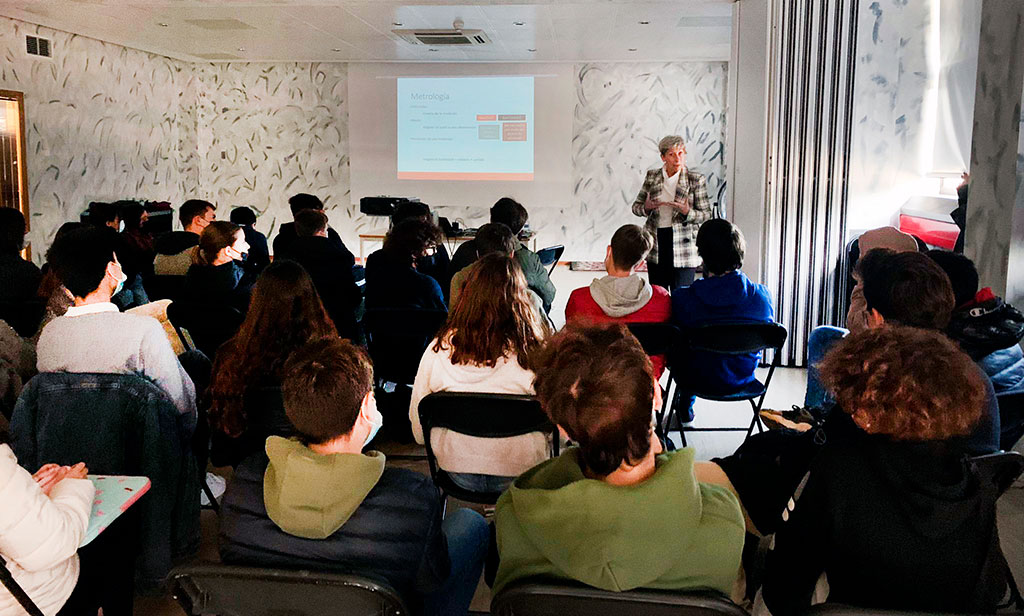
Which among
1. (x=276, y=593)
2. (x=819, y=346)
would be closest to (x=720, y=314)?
(x=819, y=346)

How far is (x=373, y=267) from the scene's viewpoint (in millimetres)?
4180

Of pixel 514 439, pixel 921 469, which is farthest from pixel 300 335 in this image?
pixel 921 469

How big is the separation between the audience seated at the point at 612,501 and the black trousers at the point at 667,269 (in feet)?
13.7

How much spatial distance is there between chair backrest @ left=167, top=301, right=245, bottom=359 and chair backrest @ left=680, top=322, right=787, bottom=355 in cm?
196

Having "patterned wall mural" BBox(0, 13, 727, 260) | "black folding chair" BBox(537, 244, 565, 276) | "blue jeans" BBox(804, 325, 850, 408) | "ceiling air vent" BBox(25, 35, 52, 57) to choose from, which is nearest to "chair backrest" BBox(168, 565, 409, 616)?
"blue jeans" BBox(804, 325, 850, 408)

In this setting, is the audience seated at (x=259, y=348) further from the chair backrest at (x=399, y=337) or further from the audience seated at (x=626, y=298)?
the audience seated at (x=626, y=298)

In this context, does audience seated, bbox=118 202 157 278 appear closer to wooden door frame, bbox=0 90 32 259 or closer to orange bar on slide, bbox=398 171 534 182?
wooden door frame, bbox=0 90 32 259

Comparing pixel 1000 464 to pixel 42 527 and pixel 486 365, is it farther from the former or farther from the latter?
pixel 42 527

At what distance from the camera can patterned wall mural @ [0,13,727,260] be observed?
908 cm

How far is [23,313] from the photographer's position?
13.0 feet

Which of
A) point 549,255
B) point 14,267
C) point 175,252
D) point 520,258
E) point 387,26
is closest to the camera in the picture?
point 14,267

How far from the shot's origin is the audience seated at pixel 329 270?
4391 mm

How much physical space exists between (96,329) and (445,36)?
6.89m

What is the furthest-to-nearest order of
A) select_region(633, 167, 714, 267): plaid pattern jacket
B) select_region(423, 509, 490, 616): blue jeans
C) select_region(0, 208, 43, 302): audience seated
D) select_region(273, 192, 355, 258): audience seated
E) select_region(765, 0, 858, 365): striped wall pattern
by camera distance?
select_region(633, 167, 714, 267): plaid pattern jacket → select_region(765, 0, 858, 365): striped wall pattern → select_region(273, 192, 355, 258): audience seated → select_region(0, 208, 43, 302): audience seated → select_region(423, 509, 490, 616): blue jeans
